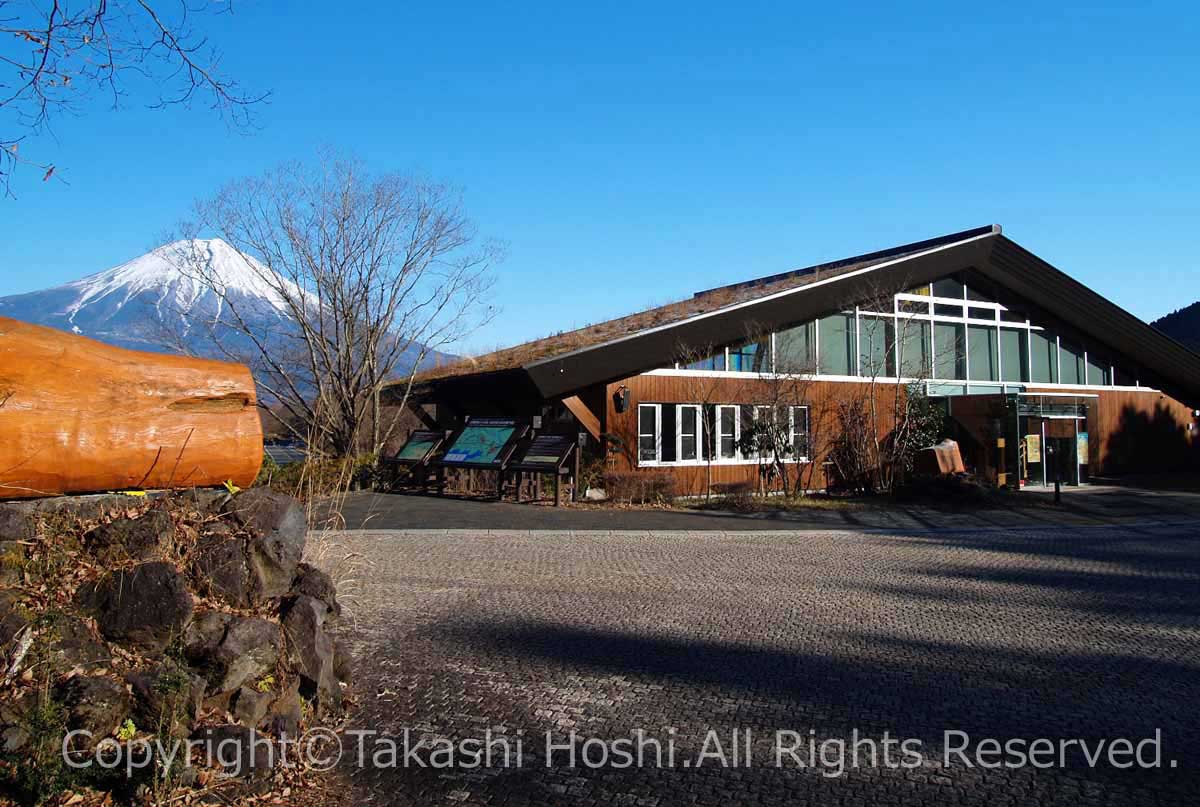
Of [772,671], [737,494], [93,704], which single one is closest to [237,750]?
[93,704]

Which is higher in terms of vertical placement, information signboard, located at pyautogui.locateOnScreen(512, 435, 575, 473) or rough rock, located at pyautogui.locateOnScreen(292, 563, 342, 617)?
information signboard, located at pyautogui.locateOnScreen(512, 435, 575, 473)

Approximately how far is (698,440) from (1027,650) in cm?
1332

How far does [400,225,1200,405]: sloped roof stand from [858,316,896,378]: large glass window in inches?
49.0

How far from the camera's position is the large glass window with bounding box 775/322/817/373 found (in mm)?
20594

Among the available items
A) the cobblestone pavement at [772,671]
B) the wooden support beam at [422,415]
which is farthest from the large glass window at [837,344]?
the cobblestone pavement at [772,671]

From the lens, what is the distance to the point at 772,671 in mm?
6027

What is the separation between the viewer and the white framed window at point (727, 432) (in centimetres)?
2011

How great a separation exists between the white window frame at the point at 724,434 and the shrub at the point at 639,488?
8.71 feet

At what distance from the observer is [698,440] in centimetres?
1989

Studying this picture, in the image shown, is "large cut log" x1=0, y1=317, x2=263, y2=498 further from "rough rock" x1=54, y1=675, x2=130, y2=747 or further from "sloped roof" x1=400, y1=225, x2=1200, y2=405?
"sloped roof" x1=400, y1=225, x2=1200, y2=405

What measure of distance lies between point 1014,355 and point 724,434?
1116 centimetres

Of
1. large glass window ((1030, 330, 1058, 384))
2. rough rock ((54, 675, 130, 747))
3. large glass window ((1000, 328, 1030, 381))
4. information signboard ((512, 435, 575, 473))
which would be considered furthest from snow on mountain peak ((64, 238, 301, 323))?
large glass window ((1030, 330, 1058, 384))

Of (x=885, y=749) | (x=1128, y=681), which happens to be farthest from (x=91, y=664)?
(x=1128, y=681)

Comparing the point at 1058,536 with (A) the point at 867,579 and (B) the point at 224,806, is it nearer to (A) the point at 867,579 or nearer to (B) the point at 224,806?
(A) the point at 867,579
